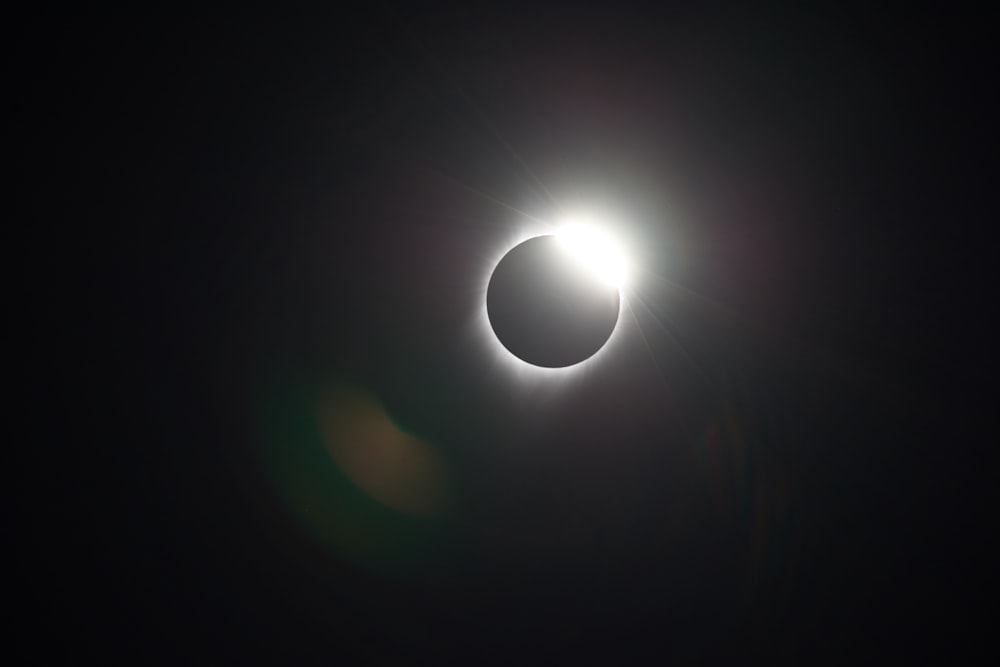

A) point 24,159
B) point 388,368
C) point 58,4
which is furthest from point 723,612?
point 58,4

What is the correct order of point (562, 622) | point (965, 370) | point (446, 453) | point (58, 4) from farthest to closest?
point (562, 622) < point (446, 453) < point (965, 370) < point (58, 4)

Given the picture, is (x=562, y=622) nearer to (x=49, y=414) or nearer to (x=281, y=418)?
(x=281, y=418)

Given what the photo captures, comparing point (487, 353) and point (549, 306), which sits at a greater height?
point (549, 306)

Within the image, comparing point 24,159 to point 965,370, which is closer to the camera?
point 24,159

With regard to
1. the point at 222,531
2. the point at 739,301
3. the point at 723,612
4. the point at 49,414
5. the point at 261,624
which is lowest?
the point at 261,624
